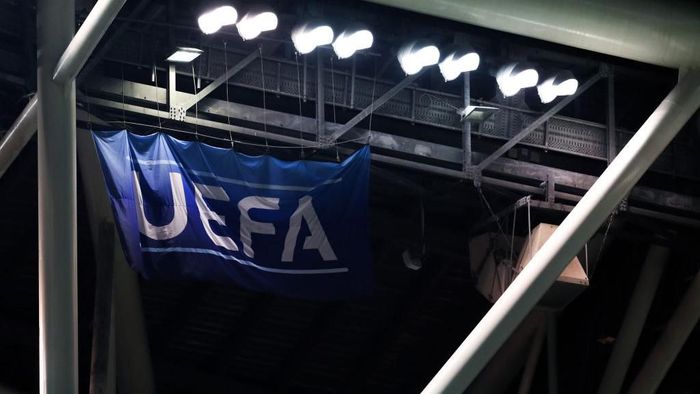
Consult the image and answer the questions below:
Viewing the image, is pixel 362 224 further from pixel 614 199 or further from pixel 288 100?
pixel 614 199

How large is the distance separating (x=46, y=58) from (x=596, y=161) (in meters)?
10.5

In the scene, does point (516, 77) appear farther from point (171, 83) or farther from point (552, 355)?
point (552, 355)

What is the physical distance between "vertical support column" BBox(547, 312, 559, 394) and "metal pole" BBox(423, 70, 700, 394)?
9033 mm

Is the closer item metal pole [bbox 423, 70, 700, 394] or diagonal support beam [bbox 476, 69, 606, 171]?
metal pole [bbox 423, 70, 700, 394]

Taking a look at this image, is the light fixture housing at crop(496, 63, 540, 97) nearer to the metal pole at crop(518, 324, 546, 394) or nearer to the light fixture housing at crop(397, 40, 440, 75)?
the light fixture housing at crop(397, 40, 440, 75)

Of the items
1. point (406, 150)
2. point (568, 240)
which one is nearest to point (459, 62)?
point (406, 150)

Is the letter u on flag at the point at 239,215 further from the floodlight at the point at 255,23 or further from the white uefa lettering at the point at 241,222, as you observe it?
the floodlight at the point at 255,23

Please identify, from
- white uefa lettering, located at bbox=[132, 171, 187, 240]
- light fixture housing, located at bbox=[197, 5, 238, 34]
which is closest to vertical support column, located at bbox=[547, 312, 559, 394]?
white uefa lettering, located at bbox=[132, 171, 187, 240]

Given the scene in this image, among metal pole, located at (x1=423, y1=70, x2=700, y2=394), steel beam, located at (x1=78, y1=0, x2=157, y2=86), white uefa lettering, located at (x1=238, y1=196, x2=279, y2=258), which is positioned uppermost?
steel beam, located at (x1=78, y1=0, x2=157, y2=86)

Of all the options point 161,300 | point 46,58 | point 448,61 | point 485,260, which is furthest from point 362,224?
point 161,300

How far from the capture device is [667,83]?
815 inches

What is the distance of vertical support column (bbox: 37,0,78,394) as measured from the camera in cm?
1273

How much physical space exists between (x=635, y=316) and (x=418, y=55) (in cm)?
655

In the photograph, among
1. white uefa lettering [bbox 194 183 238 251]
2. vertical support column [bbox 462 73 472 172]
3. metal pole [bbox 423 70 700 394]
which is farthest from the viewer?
vertical support column [bbox 462 73 472 172]
